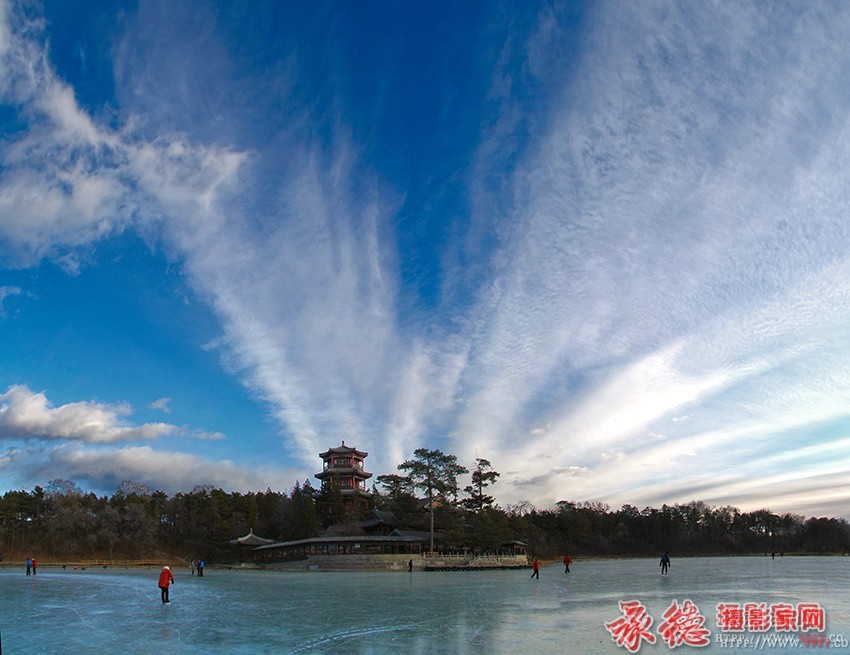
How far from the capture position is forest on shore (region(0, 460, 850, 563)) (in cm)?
5850

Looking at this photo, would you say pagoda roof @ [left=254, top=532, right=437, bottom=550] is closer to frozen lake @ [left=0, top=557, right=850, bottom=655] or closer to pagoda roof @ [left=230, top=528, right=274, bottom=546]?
pagoda roof @ [left=230, top=528, right=274, bottom=546]

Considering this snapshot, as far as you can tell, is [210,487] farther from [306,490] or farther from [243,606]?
[243,606]

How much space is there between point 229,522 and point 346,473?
15280 mm

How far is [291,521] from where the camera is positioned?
6731cm

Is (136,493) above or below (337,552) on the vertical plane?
above

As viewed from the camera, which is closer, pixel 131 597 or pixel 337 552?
pixel 131 597

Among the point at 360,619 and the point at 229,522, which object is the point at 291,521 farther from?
the point at 360,619

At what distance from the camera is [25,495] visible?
75.1m

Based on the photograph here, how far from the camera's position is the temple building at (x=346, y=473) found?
75562mm

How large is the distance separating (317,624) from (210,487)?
245 ft

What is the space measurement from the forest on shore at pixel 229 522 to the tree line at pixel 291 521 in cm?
12

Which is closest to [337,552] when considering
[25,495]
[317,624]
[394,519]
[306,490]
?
[394,519]

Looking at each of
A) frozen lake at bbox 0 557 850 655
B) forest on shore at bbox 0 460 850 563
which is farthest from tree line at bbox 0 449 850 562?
frozen lake at bbox 0 557 850 655

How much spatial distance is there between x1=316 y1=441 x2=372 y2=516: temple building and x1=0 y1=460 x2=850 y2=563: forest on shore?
12.8 ft
